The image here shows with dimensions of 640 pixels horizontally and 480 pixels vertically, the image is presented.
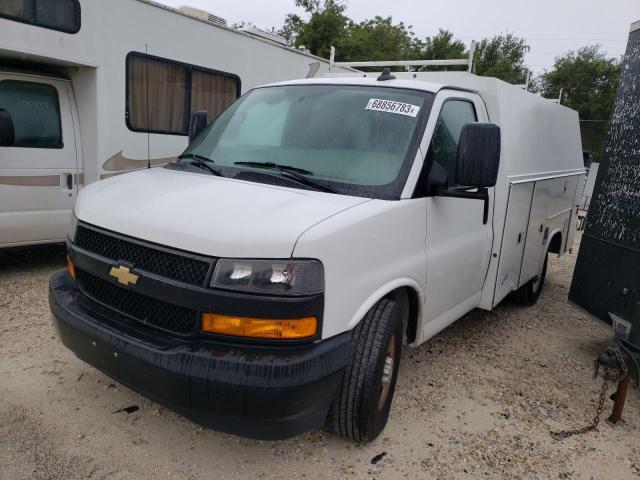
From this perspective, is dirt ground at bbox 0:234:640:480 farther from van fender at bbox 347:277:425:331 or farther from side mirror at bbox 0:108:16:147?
side mirror at bbox 0:108:16:147

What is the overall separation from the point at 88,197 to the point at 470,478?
104 inches

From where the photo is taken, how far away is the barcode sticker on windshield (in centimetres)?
326

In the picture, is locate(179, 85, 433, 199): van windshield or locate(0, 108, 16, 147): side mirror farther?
locate(0, 108, 16, 147): side mirror

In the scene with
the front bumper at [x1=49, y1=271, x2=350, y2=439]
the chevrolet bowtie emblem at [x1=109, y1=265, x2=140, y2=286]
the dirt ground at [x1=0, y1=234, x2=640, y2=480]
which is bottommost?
the dirt ground at [x1=0, y1=234, x2=640, y2=480]

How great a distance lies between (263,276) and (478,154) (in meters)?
1.46

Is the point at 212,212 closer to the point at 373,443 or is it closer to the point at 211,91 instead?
the point at 373,443

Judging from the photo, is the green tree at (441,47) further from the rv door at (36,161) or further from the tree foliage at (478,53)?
the rv door at (36,161)

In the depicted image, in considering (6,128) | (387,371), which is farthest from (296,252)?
(6,128)

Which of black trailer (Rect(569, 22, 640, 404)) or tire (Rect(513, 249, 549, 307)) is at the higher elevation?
black trailer (Rect(569, 22, 640, 404))

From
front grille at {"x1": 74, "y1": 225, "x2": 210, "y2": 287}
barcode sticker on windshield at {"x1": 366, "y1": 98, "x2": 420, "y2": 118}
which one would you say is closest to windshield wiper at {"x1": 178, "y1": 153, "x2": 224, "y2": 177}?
front grille at {"x1": 74, "y1": 225, "x2": 210, "y2": 287}

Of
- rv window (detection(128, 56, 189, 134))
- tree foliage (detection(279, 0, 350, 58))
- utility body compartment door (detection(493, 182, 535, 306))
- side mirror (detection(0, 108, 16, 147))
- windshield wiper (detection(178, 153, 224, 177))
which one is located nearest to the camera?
windshield wiper (detection(178, 153, 224, 177))

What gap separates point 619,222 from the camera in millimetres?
4008

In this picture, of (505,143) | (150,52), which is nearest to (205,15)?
(150,52)

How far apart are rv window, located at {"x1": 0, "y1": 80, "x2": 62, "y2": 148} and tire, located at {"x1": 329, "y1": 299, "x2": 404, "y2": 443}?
4425 millimetres
